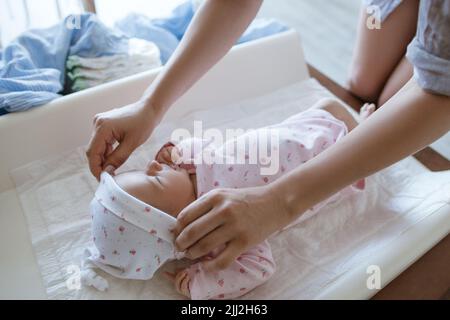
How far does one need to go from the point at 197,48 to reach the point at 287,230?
500 mm

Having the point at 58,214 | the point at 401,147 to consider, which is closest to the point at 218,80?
the point at 58,214

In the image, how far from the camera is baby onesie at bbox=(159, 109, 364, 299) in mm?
848

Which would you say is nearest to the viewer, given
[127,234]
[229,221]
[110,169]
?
[229,221]

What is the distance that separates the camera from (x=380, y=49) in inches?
53.7

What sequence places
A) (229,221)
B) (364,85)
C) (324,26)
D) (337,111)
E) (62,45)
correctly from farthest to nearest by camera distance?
1. (324,26)
2. (364,85)
3. (62,45)
4. (337,111)
5. (229,221)

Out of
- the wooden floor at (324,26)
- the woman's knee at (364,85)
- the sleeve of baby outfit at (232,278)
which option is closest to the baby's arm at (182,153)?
the sleeve of baby outfit at (232,278)

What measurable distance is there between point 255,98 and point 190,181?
20.8 inches

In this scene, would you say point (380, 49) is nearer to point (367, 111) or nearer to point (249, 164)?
point (367, 111)

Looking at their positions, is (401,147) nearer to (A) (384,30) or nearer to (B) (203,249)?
(B) (203,249)

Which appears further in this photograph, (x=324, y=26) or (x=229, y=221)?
(x=324, y=26)

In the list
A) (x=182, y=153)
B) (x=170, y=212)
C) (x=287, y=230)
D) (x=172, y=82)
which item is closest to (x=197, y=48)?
(x=172, y=82)

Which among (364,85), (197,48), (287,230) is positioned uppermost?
(197,48)

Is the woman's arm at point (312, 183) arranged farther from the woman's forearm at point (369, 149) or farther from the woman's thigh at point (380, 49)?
the woman's thigh at point (380, 49)

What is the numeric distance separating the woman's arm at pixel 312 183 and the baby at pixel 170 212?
12 centimetres
